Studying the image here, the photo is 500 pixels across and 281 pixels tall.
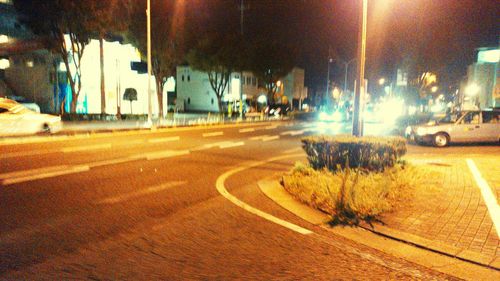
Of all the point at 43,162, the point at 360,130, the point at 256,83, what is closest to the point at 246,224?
the point at 360,130

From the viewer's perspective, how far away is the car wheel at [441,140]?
1898 centimetres

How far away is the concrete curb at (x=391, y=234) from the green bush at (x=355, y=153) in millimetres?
1796

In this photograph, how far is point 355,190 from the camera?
24.8 feet

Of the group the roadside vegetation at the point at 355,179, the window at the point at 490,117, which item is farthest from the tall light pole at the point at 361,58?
the window at the point at 490,117

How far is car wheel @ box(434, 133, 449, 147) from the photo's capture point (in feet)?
62.3

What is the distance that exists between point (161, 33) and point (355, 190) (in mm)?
31091

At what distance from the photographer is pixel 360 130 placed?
38.2 ft

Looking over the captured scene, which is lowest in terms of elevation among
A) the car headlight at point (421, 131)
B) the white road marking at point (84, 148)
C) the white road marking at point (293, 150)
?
the white road marking at point (293, 150)

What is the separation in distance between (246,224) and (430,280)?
291cm

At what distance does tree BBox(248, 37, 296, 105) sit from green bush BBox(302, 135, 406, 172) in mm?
42043

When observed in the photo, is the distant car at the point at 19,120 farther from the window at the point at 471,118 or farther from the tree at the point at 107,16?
the window at the point at 471,118

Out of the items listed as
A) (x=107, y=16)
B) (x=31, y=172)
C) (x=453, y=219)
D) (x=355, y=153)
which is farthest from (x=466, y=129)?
(x=107, y=16)

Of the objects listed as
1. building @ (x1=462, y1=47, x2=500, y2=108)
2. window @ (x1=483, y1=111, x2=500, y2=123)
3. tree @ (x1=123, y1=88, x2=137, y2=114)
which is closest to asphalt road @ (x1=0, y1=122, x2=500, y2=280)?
window @ (x1=483, y1=111, x2=500, y2=123)

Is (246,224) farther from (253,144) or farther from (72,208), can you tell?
(253,144)
